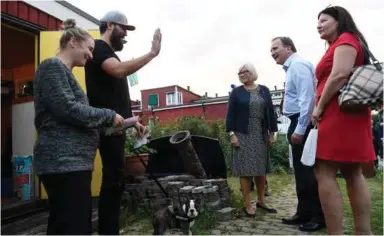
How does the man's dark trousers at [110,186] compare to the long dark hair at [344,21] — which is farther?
the man's dark trousers at [110,186]

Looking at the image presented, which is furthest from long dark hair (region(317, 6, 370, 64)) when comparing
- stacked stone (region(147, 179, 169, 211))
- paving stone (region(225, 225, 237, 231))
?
stacked stone (region(147, 179, 169, 211))

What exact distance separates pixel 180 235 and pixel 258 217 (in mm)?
898

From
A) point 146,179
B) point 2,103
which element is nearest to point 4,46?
point 2,103

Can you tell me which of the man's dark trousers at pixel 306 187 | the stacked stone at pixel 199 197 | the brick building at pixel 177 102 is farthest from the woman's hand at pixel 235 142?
the brick building at pixel 177 102

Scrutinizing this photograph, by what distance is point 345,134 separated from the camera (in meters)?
2.01

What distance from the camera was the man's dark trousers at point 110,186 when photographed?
2287 mm

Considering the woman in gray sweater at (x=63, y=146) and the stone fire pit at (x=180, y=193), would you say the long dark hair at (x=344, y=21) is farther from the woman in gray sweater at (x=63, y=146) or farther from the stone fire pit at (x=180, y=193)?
the stone fire pit at (x=180, y=193)

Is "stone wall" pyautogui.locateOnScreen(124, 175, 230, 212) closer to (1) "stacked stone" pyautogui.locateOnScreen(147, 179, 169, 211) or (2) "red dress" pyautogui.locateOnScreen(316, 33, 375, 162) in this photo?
(1) "stacked stone" pyautogui.locateOnScreen(147, 179, 169, 211)

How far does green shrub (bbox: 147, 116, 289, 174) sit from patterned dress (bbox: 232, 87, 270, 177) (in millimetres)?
5231

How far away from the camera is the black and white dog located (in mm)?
2967

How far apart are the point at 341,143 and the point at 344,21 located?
79 centimetres

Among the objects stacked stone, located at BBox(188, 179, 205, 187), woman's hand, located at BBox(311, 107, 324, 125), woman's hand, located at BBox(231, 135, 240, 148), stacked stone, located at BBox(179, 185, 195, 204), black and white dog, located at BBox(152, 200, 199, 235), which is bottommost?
black and white dog, located at BBox(152, 200, 199, 235)

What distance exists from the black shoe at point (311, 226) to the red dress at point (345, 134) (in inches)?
40.8

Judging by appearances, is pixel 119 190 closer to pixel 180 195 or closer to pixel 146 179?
pixel 180 195
